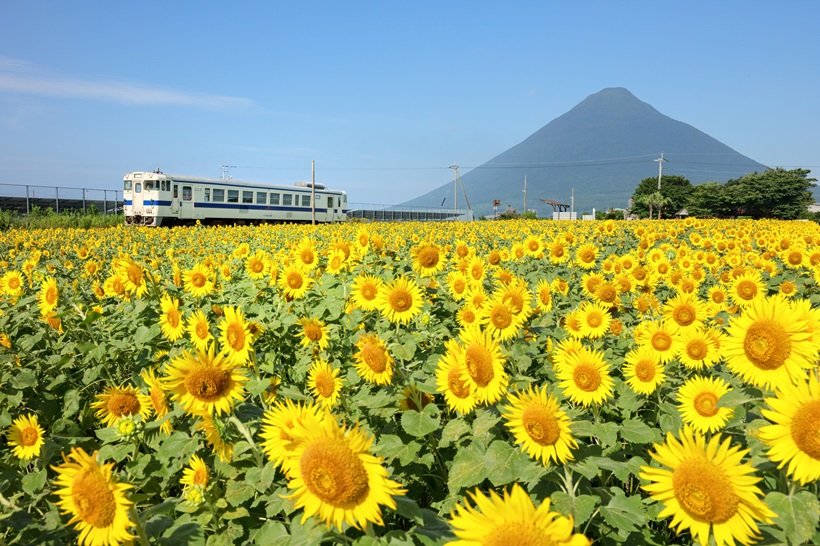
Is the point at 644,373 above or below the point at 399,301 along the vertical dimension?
below

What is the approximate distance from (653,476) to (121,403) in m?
2.25

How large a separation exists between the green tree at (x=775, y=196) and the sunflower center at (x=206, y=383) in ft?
233

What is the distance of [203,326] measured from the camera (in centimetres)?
291

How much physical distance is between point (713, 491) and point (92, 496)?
153 centimetres

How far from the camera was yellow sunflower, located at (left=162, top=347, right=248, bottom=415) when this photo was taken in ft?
5.61

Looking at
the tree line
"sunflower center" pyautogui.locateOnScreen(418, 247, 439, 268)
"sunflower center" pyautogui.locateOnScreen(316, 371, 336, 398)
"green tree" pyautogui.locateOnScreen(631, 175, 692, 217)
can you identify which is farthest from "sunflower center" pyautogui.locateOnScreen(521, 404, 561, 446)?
"green tree" pyautogui.locateOnScreen(631, 175, 692, 217)

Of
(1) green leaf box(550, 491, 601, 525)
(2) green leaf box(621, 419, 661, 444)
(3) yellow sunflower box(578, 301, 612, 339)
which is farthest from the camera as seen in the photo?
(3) yellow sunflower box(578, 301, 612, 339)

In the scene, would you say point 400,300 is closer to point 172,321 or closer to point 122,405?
point 172,321

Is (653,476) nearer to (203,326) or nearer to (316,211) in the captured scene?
(203,326)

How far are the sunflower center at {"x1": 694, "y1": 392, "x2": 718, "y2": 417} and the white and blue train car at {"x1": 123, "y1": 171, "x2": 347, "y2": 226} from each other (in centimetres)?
3078

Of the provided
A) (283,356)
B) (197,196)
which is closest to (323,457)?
(283,356)

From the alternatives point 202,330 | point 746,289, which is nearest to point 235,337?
point 202,330

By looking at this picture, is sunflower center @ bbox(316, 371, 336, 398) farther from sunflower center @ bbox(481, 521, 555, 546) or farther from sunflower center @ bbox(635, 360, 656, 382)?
sunflower center @ bbox(481, 521, 555, 546)

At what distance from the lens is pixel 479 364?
197 centimetres
